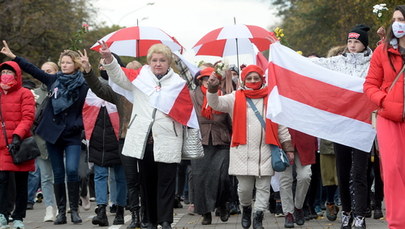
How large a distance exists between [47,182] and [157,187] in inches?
143

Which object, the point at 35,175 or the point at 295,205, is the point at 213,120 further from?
the point at 35,175

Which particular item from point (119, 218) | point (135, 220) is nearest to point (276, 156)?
point (135, 220)

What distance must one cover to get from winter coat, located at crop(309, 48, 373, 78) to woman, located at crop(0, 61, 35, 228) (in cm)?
381

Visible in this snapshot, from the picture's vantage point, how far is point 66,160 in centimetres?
1275

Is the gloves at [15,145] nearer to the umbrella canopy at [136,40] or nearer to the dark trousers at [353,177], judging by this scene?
the umbrella canopy at [136,40]

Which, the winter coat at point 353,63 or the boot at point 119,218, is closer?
the winter coat at point 353,63

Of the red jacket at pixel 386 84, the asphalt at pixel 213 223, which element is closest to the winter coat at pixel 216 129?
the asphalt at pixel 213 223

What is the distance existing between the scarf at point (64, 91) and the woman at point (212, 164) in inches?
63.3

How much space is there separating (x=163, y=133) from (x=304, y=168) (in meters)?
2.58

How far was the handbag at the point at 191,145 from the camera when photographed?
35.2ft

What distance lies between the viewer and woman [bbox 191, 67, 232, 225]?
1303 cm

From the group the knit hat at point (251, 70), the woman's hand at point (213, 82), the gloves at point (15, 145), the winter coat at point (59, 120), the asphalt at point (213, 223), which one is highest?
the knit hat at point (251, 70)

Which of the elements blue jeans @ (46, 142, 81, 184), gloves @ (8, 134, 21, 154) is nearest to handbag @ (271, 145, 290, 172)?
blue jeans @ (46, 142, 81, 184)

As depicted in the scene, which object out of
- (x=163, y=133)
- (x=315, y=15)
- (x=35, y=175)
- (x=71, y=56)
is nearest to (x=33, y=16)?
(x=315, y=15)
